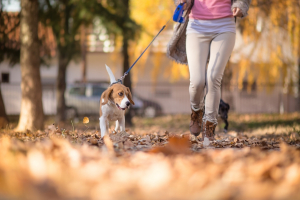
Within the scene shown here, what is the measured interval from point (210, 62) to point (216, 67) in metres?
0.11

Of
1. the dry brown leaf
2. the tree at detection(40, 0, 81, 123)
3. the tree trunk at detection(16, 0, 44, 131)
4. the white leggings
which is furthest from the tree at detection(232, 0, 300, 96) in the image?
the dry brown leaf

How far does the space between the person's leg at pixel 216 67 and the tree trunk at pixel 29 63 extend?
15.2ft

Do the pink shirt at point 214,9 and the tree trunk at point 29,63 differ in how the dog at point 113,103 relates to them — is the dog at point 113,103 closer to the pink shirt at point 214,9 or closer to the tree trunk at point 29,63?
the pink shirt at point 214,9

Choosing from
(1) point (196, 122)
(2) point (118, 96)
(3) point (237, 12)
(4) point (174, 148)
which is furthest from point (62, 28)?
(4) point (174, 148)

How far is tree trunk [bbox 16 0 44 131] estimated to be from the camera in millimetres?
7359

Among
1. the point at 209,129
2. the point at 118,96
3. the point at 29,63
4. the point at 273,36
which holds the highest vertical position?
the point at 273,36

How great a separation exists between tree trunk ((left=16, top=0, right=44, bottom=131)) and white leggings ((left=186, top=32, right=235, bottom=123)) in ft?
15.0

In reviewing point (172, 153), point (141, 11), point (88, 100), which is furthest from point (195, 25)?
point (88, 100)

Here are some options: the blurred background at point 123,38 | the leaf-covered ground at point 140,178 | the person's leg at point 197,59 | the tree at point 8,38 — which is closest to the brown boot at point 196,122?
the person's leg at point 197,59

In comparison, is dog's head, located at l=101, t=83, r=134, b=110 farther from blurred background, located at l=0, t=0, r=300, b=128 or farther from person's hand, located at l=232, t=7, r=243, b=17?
blurred background, located at l=0, t=0, r=300, b=128

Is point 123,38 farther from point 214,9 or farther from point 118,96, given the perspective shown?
point 214,9

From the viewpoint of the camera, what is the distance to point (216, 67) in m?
3.89

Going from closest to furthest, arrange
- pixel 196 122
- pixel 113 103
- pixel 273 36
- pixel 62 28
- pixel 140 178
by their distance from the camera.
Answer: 1. pixel 140 178
2. pixel 196 122
3. pixel 113 103
4. pixel 62 28
5. pixel 273 36

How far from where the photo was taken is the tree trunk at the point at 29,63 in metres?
7.36
